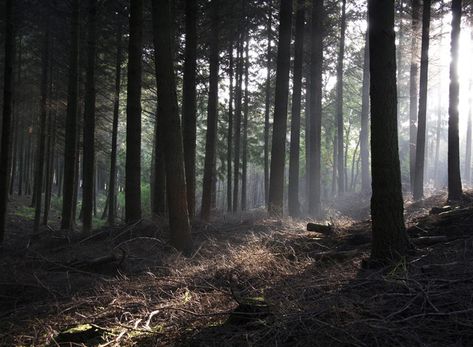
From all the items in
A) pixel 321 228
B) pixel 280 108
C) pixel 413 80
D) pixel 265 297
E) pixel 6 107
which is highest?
pixel 413 80

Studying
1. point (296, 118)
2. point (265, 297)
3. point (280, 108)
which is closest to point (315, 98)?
point (296, 118)

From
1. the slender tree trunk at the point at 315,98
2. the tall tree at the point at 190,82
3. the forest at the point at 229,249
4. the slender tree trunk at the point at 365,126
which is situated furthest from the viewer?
the slender tree trunk at the point at 365,126

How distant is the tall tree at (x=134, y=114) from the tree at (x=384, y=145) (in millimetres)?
7509

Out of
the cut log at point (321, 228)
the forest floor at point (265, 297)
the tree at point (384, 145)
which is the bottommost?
the forest floor at point (265, 297)

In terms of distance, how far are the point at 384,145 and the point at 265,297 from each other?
2498mm

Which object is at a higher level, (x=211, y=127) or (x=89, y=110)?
(x=89, y=110)

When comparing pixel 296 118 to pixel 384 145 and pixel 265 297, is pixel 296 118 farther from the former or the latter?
pixel 265 297

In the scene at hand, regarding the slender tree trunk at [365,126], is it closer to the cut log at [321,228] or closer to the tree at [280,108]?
the tree at [280,108]

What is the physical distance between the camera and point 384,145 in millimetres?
5664

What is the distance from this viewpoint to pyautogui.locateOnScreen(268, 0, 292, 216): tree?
14.1 metres

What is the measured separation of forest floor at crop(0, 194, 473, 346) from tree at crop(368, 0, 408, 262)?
14.2 inches

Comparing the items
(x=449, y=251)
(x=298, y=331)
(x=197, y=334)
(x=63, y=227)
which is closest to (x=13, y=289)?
(x=197, y=334)

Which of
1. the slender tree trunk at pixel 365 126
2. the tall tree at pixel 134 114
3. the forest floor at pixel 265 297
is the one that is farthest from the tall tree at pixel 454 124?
the slender tree trunk at pixel 365 126

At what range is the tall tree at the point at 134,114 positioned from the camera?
11703 millimetres
